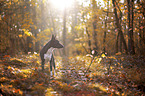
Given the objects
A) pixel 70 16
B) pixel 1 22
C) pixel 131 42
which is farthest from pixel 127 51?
pixel 70 16

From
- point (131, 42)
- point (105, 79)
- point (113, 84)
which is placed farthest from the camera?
point (131, 42)

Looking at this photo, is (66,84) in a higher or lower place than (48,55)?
lower

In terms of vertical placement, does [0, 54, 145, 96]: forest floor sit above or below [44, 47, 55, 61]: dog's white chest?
below

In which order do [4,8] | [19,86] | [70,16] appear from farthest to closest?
1. [70,16]
2. [4,8]
3. [19,86]

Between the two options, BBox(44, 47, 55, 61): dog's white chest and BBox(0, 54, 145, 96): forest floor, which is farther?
BBox(44, 47, 55, 61): dog's white chest

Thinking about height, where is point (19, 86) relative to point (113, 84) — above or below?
above

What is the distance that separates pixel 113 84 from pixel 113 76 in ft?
3.70

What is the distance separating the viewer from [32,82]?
6.54 meters

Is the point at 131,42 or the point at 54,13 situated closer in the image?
the point at 131,42

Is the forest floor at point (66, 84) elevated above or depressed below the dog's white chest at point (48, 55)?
below

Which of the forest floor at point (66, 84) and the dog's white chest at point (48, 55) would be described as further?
the dog's white chest at point (48, 55)

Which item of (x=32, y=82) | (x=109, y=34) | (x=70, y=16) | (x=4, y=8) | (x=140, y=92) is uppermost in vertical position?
(x=70, y=16)

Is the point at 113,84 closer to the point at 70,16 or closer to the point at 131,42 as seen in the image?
the point at 131,42

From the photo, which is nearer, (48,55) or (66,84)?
(66,84)
